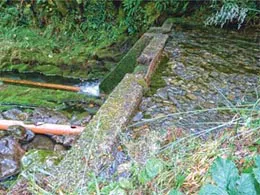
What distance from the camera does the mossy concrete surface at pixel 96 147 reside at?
167 cm

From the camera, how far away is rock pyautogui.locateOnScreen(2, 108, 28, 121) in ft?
11.4

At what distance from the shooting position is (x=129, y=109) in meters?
2.40

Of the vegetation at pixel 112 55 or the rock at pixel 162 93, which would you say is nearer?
the vegetation at pixel 112 55

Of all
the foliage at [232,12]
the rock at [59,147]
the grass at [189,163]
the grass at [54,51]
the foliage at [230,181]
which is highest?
the foliage at [230,181]

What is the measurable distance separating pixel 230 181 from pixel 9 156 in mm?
2133

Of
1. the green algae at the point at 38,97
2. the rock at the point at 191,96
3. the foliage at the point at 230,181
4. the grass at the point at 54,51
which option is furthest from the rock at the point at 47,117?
the foliage at the point at 230,181

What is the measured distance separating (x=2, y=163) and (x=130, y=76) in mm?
1127

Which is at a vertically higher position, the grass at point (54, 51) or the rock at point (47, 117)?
the rock at point (47, 117)

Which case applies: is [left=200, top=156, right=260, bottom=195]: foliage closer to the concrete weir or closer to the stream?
the concrete weir

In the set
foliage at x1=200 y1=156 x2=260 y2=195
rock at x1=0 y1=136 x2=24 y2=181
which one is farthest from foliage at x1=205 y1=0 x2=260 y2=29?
foliage at x1=200 y1=156 x2=260 y2=195

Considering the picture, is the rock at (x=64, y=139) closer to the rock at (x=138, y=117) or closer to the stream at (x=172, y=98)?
the stream at (x=172, y=98)

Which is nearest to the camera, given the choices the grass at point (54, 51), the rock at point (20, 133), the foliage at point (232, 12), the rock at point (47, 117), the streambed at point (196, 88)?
the streambed at point (196, 88)

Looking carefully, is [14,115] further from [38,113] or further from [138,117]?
[138,117]

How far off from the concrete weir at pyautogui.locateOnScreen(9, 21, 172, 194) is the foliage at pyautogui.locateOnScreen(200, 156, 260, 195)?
570 millimetres
